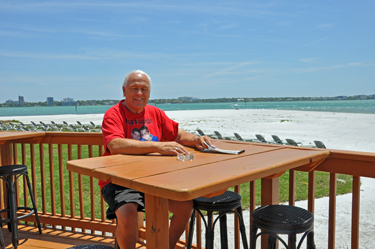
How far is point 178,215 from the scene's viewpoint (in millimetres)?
2033

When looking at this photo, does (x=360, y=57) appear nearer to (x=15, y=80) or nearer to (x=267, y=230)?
(x=15, y=80)

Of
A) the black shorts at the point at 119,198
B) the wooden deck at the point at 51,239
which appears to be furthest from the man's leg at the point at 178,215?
the wooden deck at the point at 51,239

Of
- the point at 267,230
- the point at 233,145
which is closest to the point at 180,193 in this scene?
A: the point at 267,230

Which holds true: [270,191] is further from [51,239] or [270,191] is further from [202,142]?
[51,239]

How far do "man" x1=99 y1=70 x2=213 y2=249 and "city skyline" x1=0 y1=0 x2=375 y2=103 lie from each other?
116 feet

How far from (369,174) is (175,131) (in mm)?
1397

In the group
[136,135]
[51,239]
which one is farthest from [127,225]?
[51,239]

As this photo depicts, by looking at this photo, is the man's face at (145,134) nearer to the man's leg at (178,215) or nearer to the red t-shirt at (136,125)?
the red t-shirt at (136,125)

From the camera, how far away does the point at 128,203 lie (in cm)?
176

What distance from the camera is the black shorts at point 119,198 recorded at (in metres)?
1.76

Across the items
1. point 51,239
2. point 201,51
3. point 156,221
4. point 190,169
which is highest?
point 201,51

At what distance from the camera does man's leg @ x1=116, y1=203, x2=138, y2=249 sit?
172cm

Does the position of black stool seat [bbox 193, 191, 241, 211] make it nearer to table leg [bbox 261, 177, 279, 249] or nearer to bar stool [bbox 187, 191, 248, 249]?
bar stool [bbox 187, 191, 248, 249]

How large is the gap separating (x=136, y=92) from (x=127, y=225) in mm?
1003
